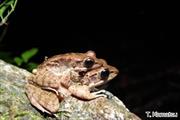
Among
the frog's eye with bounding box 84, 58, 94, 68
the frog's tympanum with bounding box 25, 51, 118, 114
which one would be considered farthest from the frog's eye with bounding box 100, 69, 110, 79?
the frog's eye with bounding box 84, 58, 94, 68

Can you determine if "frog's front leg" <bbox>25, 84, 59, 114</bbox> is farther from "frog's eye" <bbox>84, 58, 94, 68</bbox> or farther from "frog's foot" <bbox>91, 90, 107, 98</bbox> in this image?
"frog's eye" <bbox>84, 58, 94, 68</bbox>

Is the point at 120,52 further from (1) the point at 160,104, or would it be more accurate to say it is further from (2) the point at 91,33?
(1) the point at 160,104

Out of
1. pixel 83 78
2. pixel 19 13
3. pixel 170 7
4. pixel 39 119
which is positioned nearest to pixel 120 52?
pixel 170 7

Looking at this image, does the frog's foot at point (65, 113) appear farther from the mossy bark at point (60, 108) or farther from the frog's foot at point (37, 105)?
the frog's foot at point (37, 105)

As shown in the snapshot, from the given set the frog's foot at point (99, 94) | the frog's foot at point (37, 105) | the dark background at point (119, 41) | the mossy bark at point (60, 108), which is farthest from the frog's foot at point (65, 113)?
the dark background at point (119, 41)

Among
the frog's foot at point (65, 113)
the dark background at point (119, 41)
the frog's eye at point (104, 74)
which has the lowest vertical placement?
the frog's foot at point (65, 113)

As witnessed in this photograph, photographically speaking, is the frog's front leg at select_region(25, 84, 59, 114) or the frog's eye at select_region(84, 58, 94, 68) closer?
the frog's front leg at select_region(25, 84, 59, 114)
